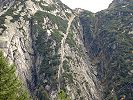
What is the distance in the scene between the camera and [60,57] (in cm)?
15600

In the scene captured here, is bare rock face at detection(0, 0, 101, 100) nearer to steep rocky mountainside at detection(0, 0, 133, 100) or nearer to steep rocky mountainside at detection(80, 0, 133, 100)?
steep rocky mountainside at detection(0, 0, 133, 100)

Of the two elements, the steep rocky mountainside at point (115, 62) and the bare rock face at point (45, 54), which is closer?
the steep rocky mountainside at point (115, 62)

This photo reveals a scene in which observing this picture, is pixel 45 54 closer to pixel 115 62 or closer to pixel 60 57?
pixel 60 57

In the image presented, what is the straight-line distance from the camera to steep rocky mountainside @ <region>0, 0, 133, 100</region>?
139375 mm

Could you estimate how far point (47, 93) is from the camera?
132 meters

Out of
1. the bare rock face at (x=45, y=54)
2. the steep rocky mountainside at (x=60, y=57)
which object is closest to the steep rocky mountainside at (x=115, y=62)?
the steep rocky mountainside at (x=60, y=57)

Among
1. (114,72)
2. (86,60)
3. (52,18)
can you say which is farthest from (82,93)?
(52,18)

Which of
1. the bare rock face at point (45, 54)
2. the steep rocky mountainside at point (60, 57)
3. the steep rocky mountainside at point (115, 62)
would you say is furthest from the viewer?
the bare rock face at point (45, 54)

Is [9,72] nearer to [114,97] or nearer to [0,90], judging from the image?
[0,90]

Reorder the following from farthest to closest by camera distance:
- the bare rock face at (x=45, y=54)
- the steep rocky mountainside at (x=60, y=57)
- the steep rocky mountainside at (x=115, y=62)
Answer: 1. the bare rock face at (x=45, y=54)
2. the steep rocky mountainside at (x=60, y=57)
3. the steep rocky mountainside at (x=115, y=62)

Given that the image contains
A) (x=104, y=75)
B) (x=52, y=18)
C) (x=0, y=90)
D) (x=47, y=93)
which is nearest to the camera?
(x=0, y=90)

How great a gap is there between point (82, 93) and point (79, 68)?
71.6ft

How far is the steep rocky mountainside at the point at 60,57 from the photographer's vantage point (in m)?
139

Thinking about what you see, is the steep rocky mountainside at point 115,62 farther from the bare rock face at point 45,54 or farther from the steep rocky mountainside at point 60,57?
the bare rock face at point 45,54
